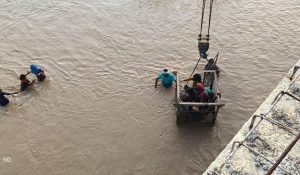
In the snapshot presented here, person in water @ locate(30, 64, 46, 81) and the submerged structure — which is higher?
the submerged structure

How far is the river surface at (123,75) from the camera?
7.31m

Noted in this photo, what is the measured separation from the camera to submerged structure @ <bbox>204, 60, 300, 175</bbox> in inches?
149

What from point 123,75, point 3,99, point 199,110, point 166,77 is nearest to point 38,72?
point 3,99

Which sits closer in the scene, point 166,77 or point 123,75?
point 166,77

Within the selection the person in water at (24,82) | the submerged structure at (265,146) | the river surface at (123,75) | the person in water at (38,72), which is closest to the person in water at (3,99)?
the river surface at (123,75)

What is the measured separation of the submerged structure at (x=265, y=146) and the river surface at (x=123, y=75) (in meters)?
2.85

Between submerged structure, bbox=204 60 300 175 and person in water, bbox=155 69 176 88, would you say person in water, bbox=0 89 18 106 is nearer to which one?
person in water, bbox=155 69 176 88

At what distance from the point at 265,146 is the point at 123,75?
20.4 ft

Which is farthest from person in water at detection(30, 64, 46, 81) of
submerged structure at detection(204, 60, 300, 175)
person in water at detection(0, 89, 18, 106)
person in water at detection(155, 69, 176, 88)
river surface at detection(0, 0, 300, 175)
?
submerged structure at detection(204, 60, 300, 175)

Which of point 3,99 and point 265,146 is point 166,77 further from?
point 265,146

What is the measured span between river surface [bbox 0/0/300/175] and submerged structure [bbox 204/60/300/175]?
9.36 feet

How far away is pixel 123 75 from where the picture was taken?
9727mm

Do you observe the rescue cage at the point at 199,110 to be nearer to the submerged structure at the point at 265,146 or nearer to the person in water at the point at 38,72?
the submerged structure at the point at 265,146

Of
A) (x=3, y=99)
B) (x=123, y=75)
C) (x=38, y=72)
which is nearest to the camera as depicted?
(x=3, y=99)
